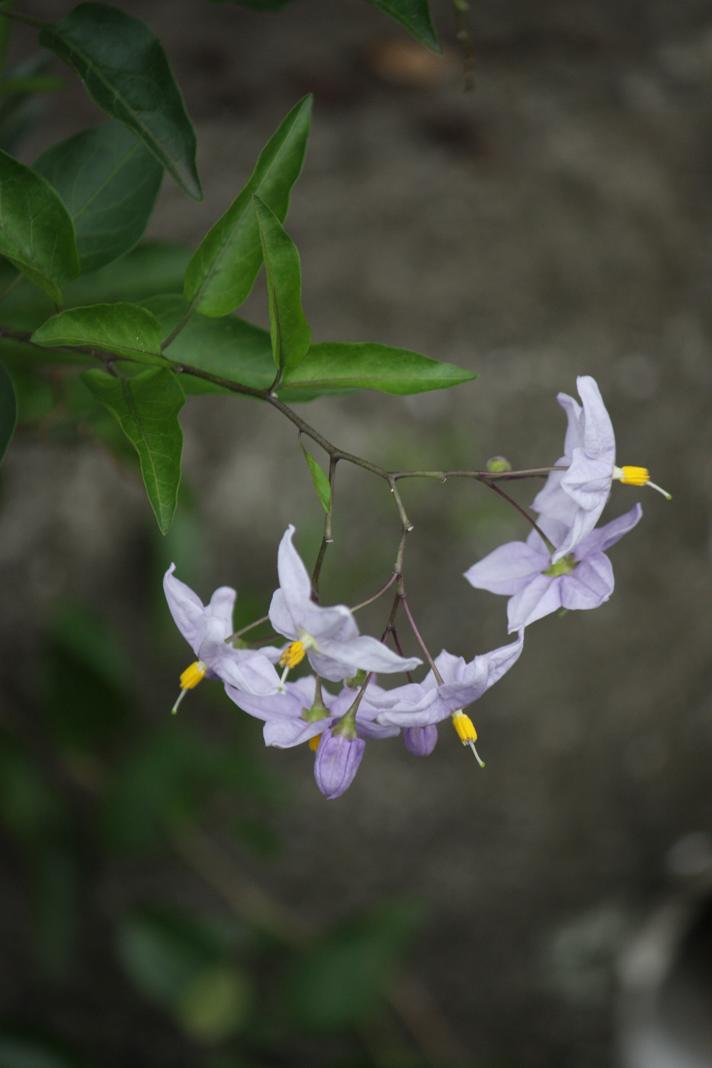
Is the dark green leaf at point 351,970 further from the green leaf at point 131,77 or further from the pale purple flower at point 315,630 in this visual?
the green leaf at point 131,77

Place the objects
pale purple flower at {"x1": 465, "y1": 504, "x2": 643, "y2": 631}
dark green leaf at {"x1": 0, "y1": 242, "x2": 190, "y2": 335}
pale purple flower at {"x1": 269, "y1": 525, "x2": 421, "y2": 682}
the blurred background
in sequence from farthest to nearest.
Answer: the blurred background
dark green leaf at {"x1": 0, "y1": 242, "x2": 190, "y2": 335}
pale purple flower at {"x1": 465, "y1": 504, "x2": 643, "y2": 631}
pale purple flower at {"x1": 269, "y1": 525, "x2": 421, "y2": 682}

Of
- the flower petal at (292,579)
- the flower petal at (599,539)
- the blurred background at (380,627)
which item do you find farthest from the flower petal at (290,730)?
the blurred background at (380,627)

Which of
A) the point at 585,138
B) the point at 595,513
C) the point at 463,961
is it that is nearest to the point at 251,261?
the point at 595,513

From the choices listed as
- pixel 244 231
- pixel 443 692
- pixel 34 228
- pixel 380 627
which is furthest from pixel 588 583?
pixel 380 627

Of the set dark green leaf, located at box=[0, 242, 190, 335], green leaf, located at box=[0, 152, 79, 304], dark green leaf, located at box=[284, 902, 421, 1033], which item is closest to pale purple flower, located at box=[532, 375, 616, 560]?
green leaf, located at box=[0, 152, 79, 304]

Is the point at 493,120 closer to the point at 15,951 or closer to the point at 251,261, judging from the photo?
the point at 251,261

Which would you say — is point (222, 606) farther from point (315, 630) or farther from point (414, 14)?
point (414, 14)

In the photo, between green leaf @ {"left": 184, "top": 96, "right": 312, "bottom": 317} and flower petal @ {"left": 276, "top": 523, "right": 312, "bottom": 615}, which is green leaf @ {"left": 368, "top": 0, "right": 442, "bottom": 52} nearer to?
green leaf @ {"left": 184, "top": 96, "right": 312, "bottom": 317}
